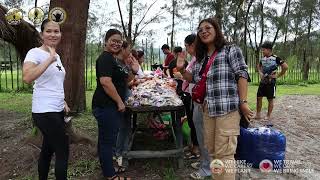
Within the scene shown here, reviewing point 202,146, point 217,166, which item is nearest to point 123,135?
point 202,146

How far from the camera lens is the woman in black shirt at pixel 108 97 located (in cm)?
430

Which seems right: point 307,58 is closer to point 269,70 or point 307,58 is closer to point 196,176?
point 269,70

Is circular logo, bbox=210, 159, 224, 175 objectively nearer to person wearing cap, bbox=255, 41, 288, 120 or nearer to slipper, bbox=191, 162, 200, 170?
slipper, bbox=191, 162, 200, 170

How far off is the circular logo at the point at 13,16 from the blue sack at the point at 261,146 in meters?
4.88

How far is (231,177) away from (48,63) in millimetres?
2030

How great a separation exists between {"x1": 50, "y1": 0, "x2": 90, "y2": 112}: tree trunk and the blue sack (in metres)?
3.61

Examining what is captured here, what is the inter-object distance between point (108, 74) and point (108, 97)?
261mm

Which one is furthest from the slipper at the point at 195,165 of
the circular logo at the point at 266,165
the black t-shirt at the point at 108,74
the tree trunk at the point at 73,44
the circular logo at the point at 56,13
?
the tree trunk at the point at 73,44

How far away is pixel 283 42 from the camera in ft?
91.8

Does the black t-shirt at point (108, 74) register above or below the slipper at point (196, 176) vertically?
above

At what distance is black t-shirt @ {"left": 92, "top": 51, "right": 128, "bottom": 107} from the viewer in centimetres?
429

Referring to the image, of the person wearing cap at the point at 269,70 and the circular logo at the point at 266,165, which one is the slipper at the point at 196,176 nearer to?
the circular logo at the point at 266,165

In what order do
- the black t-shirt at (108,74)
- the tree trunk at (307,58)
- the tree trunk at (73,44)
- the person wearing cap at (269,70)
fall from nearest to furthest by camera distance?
1. the black t-shirt at (108,74)
2. the tree trunk at (73,44)
3. the person wearing cap at (269,70)
4. the tree trunk at (307,58)

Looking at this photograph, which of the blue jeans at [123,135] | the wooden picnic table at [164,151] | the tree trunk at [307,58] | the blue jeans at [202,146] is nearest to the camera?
the blue jeans at [202,146]
